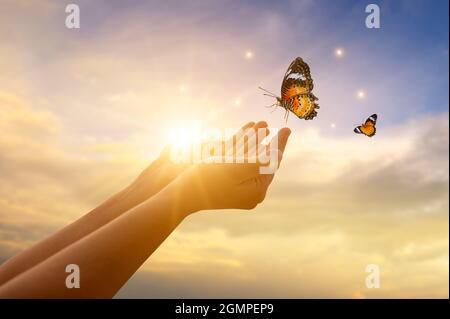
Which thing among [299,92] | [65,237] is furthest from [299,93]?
[65,237]

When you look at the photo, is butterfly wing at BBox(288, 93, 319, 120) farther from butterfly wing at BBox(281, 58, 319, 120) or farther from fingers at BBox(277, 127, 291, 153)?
fingers at BBox(277, 127, 291, 153)

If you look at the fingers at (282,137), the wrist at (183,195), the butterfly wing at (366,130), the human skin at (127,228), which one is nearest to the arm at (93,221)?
the human skin at (127,228)

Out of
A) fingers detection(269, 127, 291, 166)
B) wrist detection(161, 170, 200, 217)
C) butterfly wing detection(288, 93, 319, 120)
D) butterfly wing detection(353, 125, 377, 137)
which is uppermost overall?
butterfly wing detection(288, 93, 319, 120)

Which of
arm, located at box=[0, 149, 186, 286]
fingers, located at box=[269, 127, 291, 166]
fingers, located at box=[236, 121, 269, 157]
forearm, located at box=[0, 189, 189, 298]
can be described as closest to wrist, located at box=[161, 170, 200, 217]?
forearm, located at box=[0, 189, 189, 298]

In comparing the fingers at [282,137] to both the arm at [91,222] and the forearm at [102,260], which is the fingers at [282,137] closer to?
the arm at [91,222]
